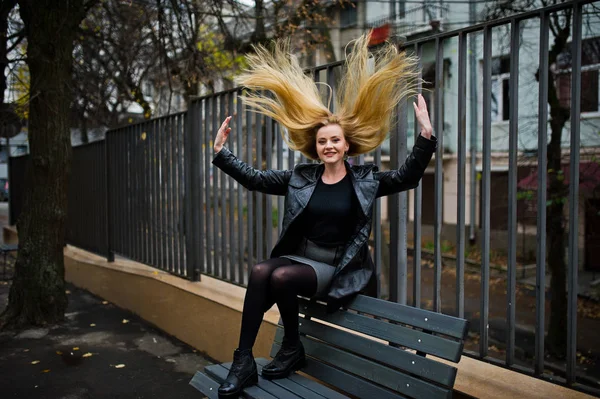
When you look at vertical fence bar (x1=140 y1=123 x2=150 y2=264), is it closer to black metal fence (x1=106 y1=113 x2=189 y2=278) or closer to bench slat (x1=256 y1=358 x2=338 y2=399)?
black metal fence (x1=106 y1=113 x2=189 y2=278)

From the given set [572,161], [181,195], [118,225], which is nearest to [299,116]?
[572,161]

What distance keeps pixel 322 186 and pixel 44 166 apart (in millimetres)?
4087

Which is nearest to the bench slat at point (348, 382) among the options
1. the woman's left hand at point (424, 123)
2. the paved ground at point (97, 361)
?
the woman's left hand at point (424, 123)

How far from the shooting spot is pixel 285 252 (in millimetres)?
3109

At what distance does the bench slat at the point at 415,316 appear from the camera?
7.56 feet

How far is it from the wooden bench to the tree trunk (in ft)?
12.1

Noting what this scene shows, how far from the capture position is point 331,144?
3.00m

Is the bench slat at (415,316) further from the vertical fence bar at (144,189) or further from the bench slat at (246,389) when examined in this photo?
the vertical fence bar at (144,189)

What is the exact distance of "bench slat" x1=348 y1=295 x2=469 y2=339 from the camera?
2.30 metres

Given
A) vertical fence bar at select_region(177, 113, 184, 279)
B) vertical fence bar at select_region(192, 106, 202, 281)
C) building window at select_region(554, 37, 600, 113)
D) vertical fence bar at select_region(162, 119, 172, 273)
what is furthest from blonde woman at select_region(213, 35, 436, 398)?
building window at select_region(554, 37, 600, 113)

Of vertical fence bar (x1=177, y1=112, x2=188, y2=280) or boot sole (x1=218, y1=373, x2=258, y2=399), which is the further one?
vertical fence bar (x1=177, y1=112, x2=188, y2=280)

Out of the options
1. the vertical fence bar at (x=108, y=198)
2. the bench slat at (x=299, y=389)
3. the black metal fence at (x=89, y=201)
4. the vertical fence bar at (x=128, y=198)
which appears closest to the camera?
the bench slat at (x=299, y=389)

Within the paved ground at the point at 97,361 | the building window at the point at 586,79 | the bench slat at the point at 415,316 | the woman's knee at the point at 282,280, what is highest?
the building window at the point at 586,79

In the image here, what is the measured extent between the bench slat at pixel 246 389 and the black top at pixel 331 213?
32.3 inches
